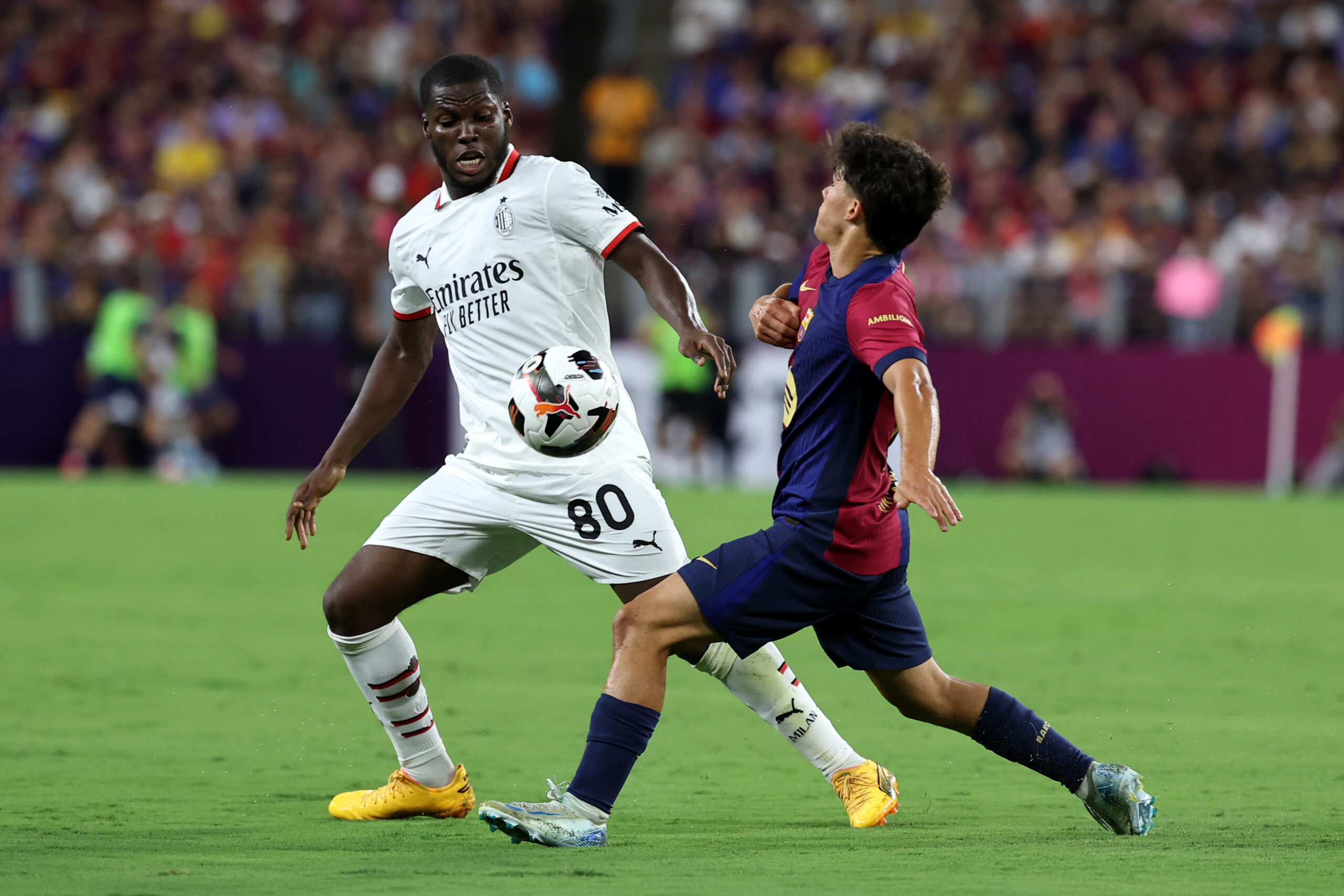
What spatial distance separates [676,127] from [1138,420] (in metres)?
7.30

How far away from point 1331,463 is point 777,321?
16.5 meters

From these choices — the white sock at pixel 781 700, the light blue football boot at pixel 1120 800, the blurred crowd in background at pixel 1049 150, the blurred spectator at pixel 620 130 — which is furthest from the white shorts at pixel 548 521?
the blurred spectator at pixel 620 130

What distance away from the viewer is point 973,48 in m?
24.6

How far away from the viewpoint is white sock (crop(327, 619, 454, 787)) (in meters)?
5.58

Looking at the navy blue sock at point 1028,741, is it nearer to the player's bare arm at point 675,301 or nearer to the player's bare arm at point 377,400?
the player's bare arm at point 675,301

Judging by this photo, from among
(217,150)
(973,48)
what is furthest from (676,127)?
(217,150)

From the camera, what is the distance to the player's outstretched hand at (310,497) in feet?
19.0

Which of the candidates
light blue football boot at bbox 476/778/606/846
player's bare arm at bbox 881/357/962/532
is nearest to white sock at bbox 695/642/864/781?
light blue football boot at bbox 476/778/606/846

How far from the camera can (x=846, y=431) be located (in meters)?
4.98

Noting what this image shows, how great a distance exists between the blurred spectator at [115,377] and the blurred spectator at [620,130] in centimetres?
670

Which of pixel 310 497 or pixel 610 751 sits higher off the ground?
pixel 310 497

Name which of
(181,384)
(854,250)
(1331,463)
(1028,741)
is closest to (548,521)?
(854,250)

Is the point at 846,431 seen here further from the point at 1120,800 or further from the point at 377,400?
the point at 377,400

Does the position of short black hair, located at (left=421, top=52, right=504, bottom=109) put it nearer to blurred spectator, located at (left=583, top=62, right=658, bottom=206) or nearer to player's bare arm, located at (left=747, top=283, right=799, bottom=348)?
player's bare arm, located at (left=747, top=283, right=799, bottom=348)
